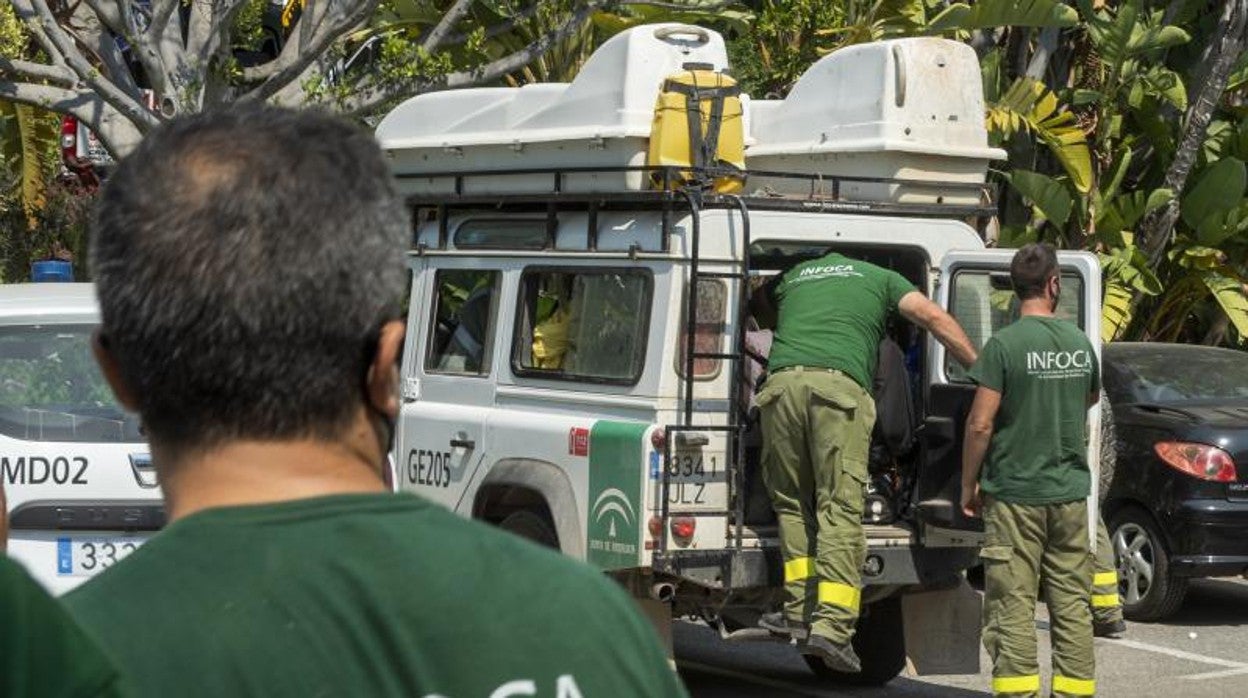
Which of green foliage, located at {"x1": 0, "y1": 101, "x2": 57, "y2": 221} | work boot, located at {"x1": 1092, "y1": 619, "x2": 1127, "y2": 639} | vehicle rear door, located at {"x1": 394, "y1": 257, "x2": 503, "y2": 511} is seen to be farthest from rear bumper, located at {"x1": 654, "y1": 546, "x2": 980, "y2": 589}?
green foliage, located at {"x1": 0, "y1": 101, "x2": 57, "y2": 221}

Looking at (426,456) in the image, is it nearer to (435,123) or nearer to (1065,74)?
(435,123)

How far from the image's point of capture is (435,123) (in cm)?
950

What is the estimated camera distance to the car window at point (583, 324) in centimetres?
818

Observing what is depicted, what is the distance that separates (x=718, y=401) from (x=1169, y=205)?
9594 millimetres

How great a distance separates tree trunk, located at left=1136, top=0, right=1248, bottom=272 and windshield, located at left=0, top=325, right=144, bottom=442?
1120 cm

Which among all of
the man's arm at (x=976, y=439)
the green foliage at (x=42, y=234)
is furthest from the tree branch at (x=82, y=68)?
the man's arm at (x=976, y=439)

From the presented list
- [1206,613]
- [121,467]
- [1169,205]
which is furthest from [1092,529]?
[1169,205]

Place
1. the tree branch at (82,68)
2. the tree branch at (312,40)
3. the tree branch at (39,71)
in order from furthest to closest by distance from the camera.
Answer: the tree branch at (39,71)
the tree branch at (312,40)
the tree branch at (82,68)

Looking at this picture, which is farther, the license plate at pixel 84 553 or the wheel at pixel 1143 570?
the wheel at pixel 1143 570

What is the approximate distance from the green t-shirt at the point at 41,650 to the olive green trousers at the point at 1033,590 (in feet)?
20.7

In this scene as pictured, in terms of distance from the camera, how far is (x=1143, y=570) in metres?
11.5

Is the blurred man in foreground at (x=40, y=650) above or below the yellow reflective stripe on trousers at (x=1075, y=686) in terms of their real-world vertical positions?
above

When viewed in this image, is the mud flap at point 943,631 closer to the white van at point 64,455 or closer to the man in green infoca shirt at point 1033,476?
the man in green infoca shirt at point 1033,476

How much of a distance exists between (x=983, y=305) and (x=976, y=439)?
3.62ft
